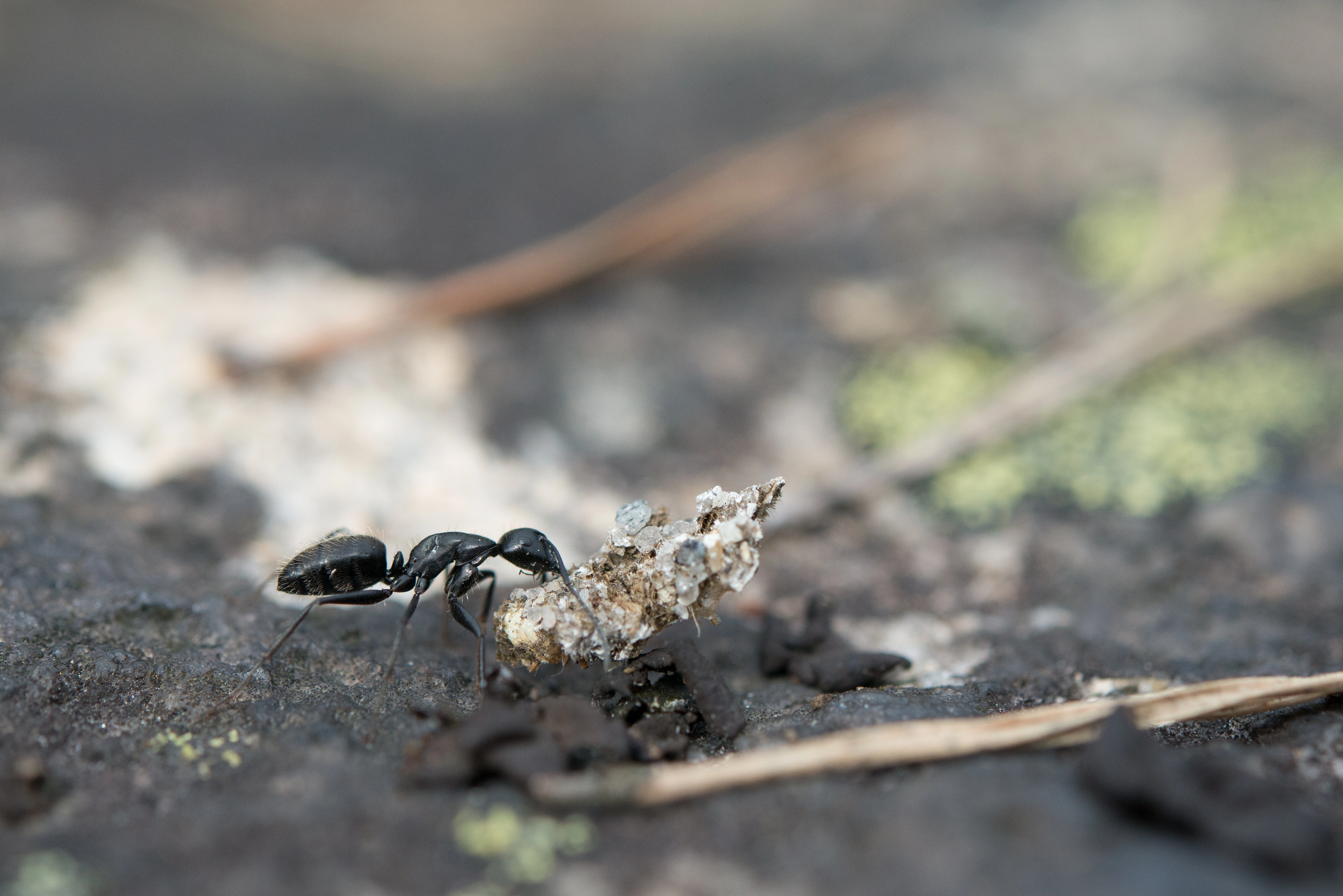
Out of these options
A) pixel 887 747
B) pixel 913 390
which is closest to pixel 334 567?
pixel 887 747

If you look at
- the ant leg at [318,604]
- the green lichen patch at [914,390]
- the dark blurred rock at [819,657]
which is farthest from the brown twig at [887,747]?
the green lichen patch at [914,390]

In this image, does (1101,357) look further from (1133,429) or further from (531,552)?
(531,552)

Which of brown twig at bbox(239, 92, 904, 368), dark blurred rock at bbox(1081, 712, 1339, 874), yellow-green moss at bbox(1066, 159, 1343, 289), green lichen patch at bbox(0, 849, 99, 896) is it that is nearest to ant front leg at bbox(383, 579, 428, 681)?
green lichen patch at bbox(0, 849, 99, 896)

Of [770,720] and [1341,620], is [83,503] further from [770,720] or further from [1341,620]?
[1341,620]

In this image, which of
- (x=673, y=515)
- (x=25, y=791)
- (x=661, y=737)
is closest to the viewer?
(x=25, y=791)

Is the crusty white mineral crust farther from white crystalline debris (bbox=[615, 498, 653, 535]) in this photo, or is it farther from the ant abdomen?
the ant abdomen
